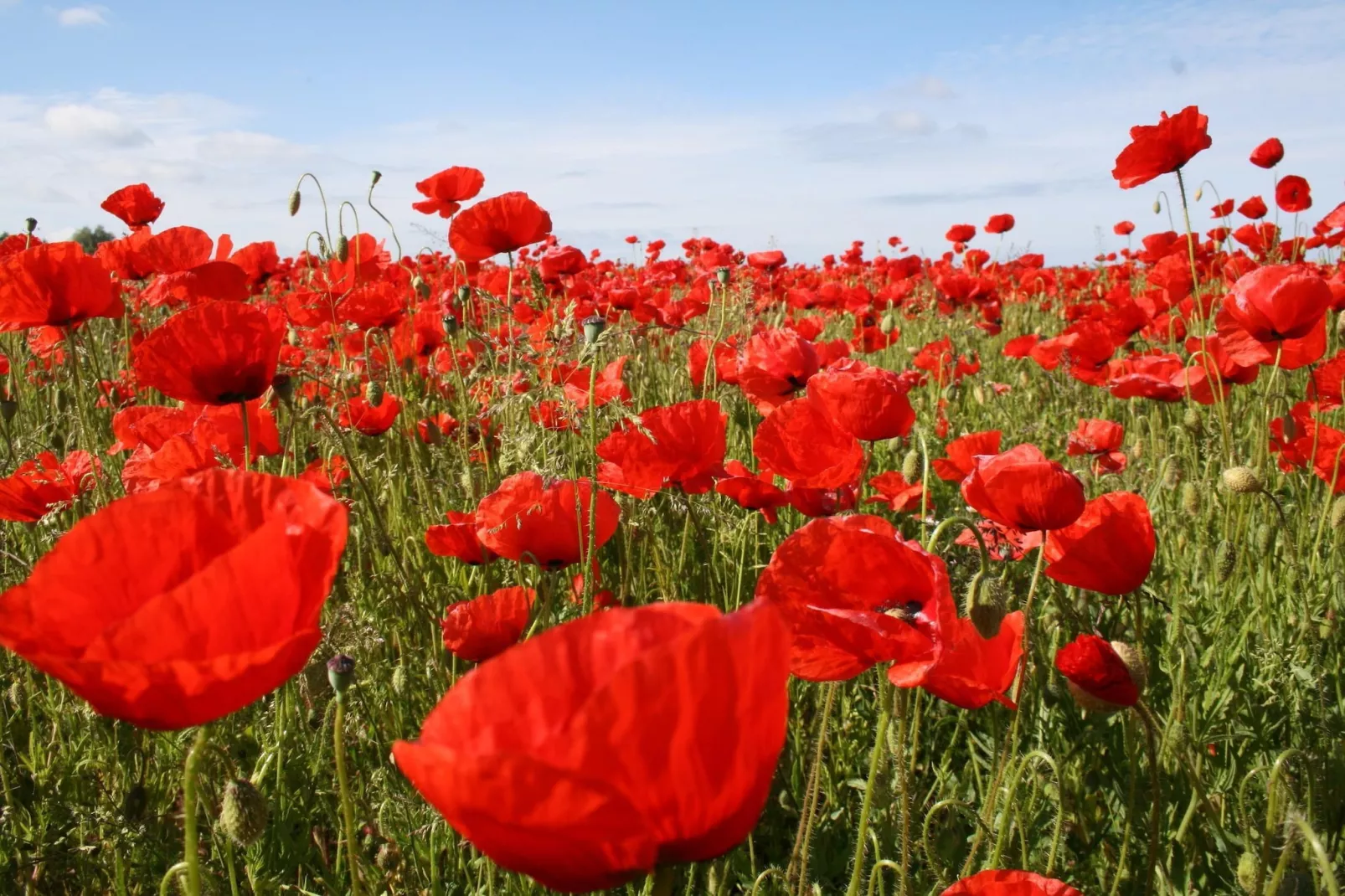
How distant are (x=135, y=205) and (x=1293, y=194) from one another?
5309mm

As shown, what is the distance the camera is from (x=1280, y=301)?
2473 millimetres

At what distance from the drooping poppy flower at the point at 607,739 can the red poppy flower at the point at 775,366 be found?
1793 mm

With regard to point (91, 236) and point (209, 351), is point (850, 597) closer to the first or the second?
point (209, 351)

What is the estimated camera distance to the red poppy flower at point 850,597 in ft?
3.65

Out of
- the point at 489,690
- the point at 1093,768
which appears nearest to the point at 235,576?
the point at 489,690

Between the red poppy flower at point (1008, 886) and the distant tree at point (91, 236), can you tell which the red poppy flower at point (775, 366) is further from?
the distant tree at point (91, 236)

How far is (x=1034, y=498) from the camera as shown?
53.5 inches

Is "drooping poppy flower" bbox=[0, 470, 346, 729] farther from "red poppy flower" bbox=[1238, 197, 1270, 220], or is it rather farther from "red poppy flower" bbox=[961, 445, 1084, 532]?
"red poppy flower" bbox=[1238, 197, 1270, 220]

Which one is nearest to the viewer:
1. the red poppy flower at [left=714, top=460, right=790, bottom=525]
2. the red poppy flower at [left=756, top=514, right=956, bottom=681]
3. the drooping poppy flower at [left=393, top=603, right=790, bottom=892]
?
the drooping poppy flower at [left=393, top=603, right=790, bottom=892]

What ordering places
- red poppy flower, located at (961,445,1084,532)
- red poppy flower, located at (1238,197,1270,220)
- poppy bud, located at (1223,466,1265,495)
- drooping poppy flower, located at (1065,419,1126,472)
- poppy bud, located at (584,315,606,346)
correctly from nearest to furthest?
red poppy flower, located at (961,445,1084,532), poppy bud, located at (584,315,606,346), poppy bud, located at (1223,466,1265,495), drooping poppy flower, located at (1065,419,1126,472), red poppy flower, located at (1238,197,1270,220)

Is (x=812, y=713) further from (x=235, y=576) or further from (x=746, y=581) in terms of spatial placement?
(x=235, y=576)

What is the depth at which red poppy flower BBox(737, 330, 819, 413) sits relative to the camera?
2.41 meters

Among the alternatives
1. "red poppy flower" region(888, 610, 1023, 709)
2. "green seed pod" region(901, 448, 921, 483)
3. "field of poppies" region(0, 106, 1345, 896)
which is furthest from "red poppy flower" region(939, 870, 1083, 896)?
"green seed pod" region(901, 448, 921, 483)

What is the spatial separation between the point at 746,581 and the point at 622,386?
0.65 meters
